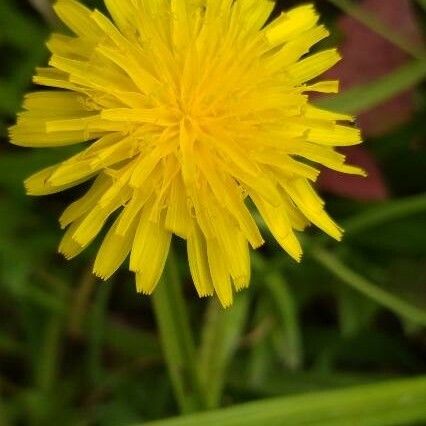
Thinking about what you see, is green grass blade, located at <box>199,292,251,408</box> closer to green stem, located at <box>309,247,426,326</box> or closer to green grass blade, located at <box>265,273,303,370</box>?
green grass blade, located at <box>265,273,303,370</box>

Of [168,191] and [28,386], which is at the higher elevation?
[168,191]

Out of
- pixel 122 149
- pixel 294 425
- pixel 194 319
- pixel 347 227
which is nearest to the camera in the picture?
pixel 122 149

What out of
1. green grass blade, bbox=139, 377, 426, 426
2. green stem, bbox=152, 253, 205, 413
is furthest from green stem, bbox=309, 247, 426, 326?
green stem, bbox=152, 253, 205, 413

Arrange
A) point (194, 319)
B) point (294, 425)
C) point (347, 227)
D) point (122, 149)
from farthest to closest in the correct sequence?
1. point (194, 319)
2. point (347, 227)
3. point (294, 425)
4. point (122, 149)

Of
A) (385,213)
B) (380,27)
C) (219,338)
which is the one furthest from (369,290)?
(380,27)

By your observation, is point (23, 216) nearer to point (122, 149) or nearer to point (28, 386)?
point (28, 386)

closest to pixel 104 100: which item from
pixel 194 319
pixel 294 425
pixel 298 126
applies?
pixel 298 126

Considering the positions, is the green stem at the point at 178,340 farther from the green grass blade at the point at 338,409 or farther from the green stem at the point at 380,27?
the green stem at the point at 380,27
